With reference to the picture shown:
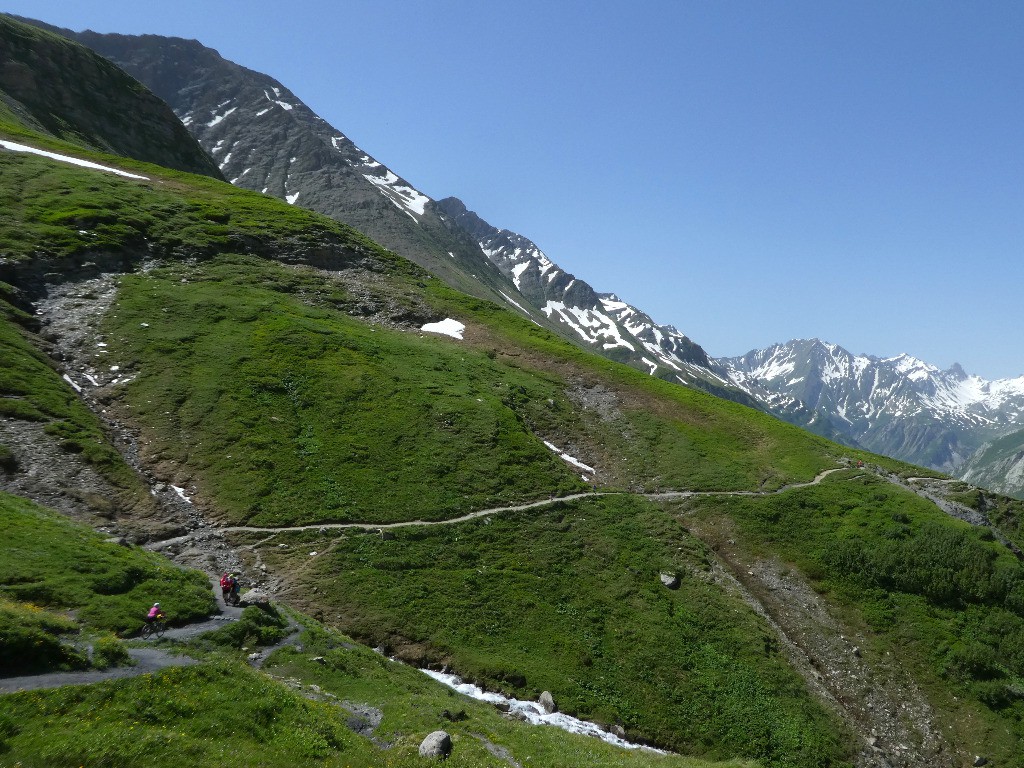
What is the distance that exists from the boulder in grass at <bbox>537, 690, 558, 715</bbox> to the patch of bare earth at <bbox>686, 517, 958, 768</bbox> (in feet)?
52.9

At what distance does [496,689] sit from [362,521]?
51.2 ft

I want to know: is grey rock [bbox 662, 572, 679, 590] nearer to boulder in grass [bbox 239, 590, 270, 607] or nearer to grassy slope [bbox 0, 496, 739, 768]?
grassy slope [bbox 0, 496, 739, 768]

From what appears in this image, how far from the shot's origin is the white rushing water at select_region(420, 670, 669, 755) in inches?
1116

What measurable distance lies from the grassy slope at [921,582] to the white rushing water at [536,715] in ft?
66.9

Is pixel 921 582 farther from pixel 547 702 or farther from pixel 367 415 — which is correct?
pixel 367 415

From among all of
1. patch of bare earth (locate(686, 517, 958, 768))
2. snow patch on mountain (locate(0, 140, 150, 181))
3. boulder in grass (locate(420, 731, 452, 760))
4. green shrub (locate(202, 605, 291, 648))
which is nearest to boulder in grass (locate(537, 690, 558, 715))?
boulder in grass (locate(420, 731, 452, 760))

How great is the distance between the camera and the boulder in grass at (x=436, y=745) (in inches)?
762

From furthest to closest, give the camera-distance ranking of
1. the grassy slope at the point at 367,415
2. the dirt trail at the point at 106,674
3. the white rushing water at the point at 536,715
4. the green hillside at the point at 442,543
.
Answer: the grassy slope at the point at 367,415 → the white rushing water at the point at 536,715 → the green hillside at the point at 442,543 → the dirt trail at the point at 106,674

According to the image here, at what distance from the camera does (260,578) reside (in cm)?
3453

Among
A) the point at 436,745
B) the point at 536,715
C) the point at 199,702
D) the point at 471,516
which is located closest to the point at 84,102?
the point at 471,516

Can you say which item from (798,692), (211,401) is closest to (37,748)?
(798,692)

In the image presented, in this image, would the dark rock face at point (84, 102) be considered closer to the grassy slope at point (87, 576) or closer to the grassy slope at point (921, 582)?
the grassy slope at point (87, 576)

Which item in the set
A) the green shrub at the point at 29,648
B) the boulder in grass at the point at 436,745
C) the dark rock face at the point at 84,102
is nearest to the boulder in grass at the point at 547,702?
the boulder in grass at the point at 436,745

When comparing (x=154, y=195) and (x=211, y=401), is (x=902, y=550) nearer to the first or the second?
(x=211, y=401)
